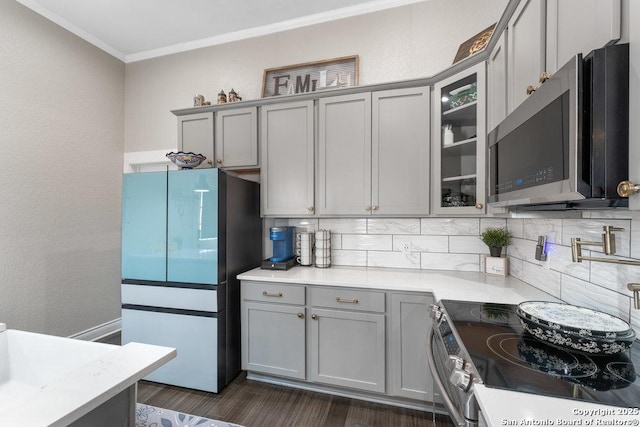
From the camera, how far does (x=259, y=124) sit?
248 cm

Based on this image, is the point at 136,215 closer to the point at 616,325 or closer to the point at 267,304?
the point at 267,304

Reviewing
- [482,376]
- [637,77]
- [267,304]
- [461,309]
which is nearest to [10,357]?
[267,304]

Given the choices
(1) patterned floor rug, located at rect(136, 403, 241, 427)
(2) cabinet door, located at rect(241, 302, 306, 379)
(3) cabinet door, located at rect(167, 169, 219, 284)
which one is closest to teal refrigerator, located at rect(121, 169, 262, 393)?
(3) cabinet door, located at rect(167, 169, 219, 284)

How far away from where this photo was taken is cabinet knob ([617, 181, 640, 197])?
70 centimetres

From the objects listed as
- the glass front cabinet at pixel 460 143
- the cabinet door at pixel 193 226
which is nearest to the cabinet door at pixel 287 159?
the cabinet door at pixel 193 226

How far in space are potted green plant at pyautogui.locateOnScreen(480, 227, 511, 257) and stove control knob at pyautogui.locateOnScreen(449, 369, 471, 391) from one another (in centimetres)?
156

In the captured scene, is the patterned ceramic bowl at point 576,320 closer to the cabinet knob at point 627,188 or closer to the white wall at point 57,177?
the cabinet knob at point 627,188

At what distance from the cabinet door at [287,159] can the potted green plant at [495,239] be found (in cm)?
138

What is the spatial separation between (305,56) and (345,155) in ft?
4.09

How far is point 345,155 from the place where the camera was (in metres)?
2.25

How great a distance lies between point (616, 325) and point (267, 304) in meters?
1.87

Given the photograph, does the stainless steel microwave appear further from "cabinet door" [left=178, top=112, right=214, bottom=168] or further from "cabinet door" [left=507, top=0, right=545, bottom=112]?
"cabinet door" [left=178, top=112, right=214, bottom=168]

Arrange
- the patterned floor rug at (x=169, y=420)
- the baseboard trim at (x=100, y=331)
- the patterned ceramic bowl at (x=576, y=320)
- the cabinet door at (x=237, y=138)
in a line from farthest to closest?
the baseboard trim at (x=100, y=331) < the cabinet door at (x=237, y=138) < the patterned floor rug at (x=169, y=420) < the patterned ceramic bowl at (x=576, y=320)

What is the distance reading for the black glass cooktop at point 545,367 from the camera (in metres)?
0.71
